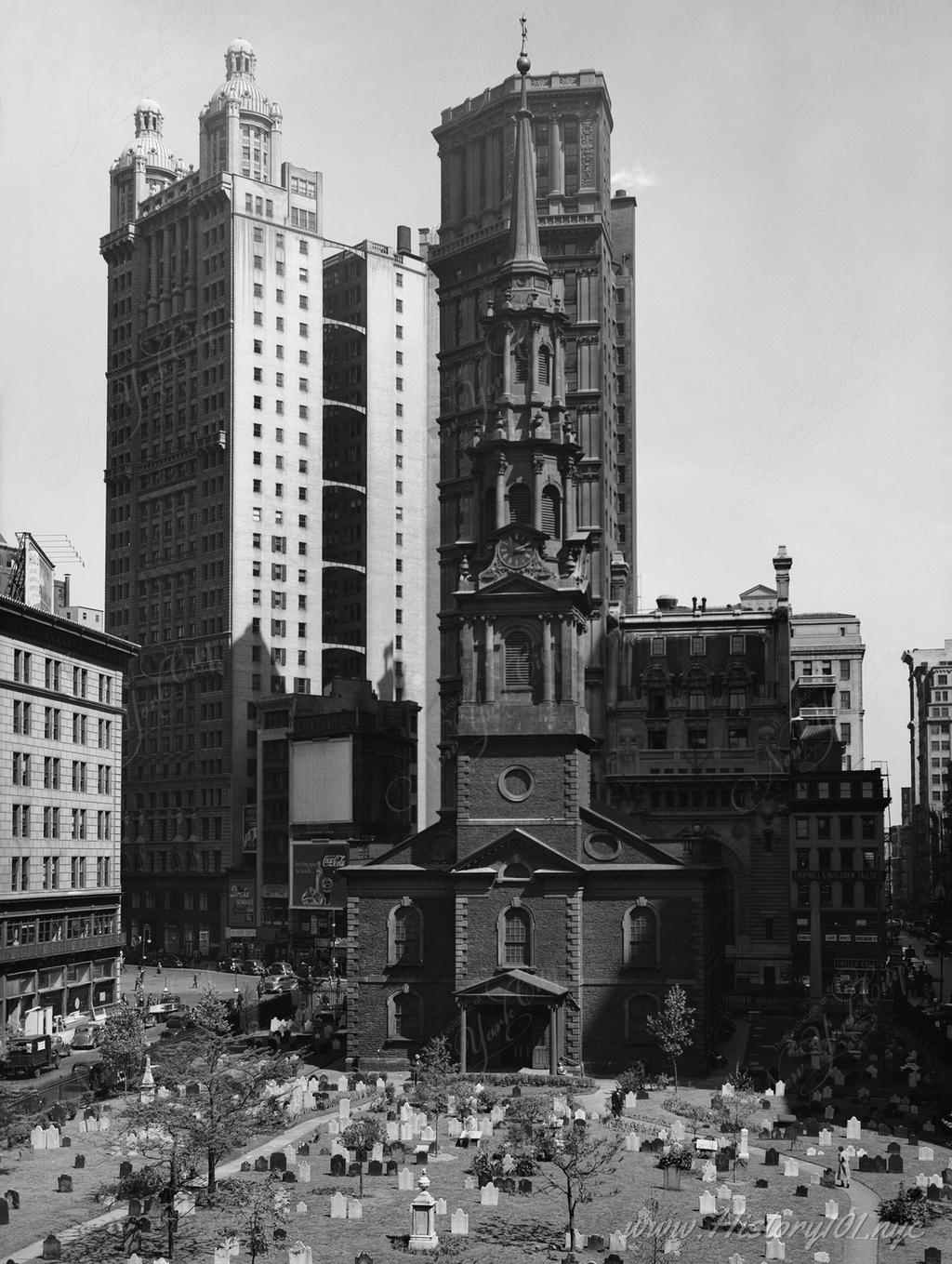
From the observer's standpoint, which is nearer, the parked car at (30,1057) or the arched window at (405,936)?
the parked car at (30,1057)

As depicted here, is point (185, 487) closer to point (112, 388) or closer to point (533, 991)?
point (112, 388)

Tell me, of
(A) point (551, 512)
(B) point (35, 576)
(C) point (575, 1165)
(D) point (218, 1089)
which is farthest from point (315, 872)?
(C) point (575, 1165)

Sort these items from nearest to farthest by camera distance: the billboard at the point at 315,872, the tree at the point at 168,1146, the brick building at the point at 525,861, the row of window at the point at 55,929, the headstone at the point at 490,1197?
the tree at the point at 168,1146
the headstone at the point at 490,1197
the brick building at the point at 525,861
the row of window at the point at 55,929
the billboard at the point at 315,872

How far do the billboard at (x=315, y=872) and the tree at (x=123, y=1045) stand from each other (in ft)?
219

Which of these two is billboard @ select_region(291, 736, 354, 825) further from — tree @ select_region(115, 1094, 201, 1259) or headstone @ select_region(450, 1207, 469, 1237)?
headstone @ select_region(450, 1207, 469, 1237)

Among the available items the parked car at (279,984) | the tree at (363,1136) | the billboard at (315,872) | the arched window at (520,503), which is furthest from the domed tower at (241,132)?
the tree at (363,1136)

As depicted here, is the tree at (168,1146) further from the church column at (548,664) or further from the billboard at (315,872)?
the billboard at (315,872)

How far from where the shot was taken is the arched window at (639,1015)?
78562 mm

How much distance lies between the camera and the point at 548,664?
8262 cm

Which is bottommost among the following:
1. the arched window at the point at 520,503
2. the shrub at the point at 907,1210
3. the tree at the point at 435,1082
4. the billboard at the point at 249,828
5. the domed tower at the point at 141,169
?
the tree at the point at 435,1082

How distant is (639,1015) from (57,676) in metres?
39.1

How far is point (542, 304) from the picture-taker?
90438 millimetres

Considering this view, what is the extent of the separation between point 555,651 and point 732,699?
3795 cm

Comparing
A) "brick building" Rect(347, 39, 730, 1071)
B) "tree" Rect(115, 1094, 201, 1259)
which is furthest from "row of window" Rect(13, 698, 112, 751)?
"tree" Rect(115, 1094, 201, 1259)
